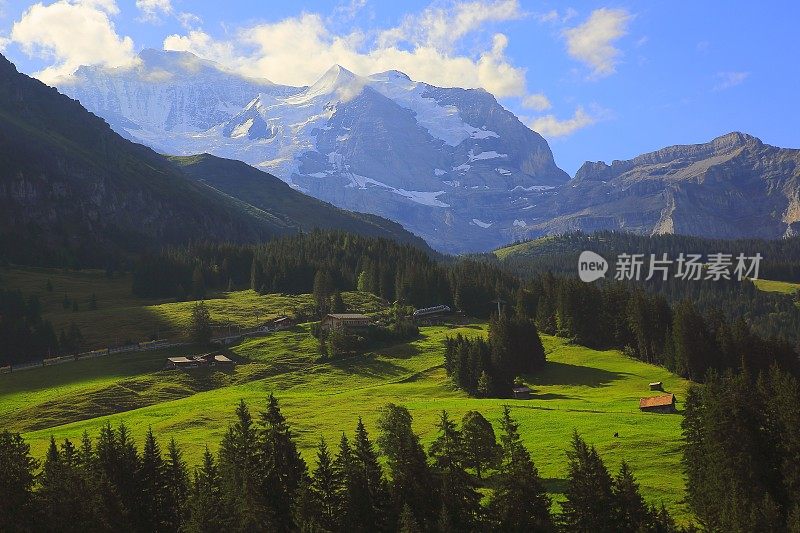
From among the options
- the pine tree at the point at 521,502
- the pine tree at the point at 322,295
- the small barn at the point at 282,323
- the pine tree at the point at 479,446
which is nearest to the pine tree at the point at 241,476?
the pine tree at the point at 521,502

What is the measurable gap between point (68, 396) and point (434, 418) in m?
57.8

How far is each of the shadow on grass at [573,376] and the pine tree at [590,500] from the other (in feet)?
222

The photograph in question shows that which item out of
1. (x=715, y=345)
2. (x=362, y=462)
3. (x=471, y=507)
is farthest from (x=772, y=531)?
(x=715, y=345)

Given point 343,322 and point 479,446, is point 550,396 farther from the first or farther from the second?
point 343,322

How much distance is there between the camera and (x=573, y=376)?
434ft

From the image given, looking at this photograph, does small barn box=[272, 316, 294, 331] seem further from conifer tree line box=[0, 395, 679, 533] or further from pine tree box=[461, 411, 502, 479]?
conifer tree line box=[0, 395, 679, 533]

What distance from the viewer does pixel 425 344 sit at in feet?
524

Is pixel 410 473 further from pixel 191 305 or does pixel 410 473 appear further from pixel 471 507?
pixel 191 305

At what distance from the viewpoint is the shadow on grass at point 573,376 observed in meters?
127

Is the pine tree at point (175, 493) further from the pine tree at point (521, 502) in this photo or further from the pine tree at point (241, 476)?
the pine tree at point (521, 502)

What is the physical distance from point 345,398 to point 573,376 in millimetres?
40846

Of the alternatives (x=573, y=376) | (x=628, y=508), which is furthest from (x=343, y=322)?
(x=628, y=508)

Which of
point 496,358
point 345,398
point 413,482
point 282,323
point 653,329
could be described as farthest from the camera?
point 282,323

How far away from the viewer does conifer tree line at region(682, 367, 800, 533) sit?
58.1 metres
